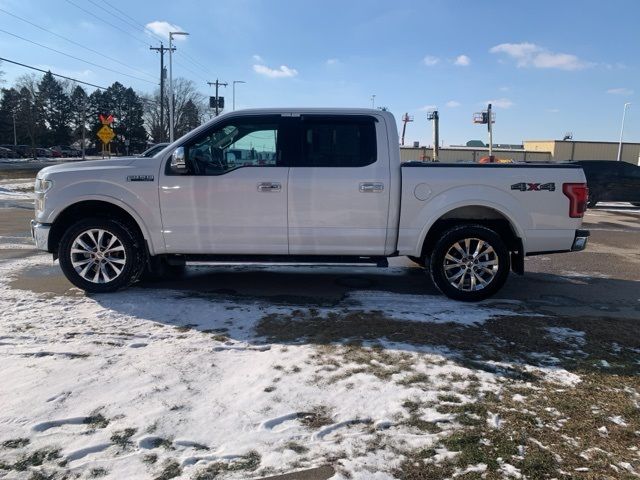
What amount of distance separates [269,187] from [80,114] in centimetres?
10123

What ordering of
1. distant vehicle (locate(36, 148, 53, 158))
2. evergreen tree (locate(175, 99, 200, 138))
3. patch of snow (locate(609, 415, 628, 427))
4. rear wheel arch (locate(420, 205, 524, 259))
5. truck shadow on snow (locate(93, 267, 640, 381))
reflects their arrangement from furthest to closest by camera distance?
evergreen tree (locate(175, 99, 200, 138))
distant vehicle (locate(36, 148, 53, 158))
rear wheel arch (locate(420, 205, 524, 259))
truck shadow on snow (locate(93, 267, 640, 381))
patch of snow (locate(609, 415, 628, 427))

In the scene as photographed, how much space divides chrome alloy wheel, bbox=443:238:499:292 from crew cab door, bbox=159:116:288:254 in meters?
1.94

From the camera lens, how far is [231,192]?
5.45 meters

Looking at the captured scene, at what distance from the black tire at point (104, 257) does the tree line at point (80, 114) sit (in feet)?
234

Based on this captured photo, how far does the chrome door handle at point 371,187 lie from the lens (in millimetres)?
5418

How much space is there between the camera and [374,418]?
308 centimetres

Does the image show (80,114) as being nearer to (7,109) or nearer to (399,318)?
(7,109)

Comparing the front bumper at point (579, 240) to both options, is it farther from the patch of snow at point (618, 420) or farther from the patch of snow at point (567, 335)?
the patch of snow at point (618, 420)

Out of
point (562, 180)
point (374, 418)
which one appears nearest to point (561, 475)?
point (374, 418)

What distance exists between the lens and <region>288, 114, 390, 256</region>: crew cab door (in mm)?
5426

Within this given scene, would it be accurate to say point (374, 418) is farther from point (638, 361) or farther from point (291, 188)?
point (291, 188)

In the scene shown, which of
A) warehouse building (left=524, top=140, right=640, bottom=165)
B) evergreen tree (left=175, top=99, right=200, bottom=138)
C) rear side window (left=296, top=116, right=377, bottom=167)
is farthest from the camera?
evergreen tree (left=175, top=99, right=200, bottom=138)

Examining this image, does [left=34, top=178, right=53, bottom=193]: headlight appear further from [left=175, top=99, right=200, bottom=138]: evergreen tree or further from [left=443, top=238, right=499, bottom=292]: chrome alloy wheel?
[left=175, top=99, right=200, bottom=138]: evergreen tree

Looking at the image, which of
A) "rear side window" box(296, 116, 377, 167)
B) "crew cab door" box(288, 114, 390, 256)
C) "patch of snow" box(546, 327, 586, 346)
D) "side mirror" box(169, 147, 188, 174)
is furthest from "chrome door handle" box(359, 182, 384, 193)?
"patch of snow" box(546, 327, 586, 346)
